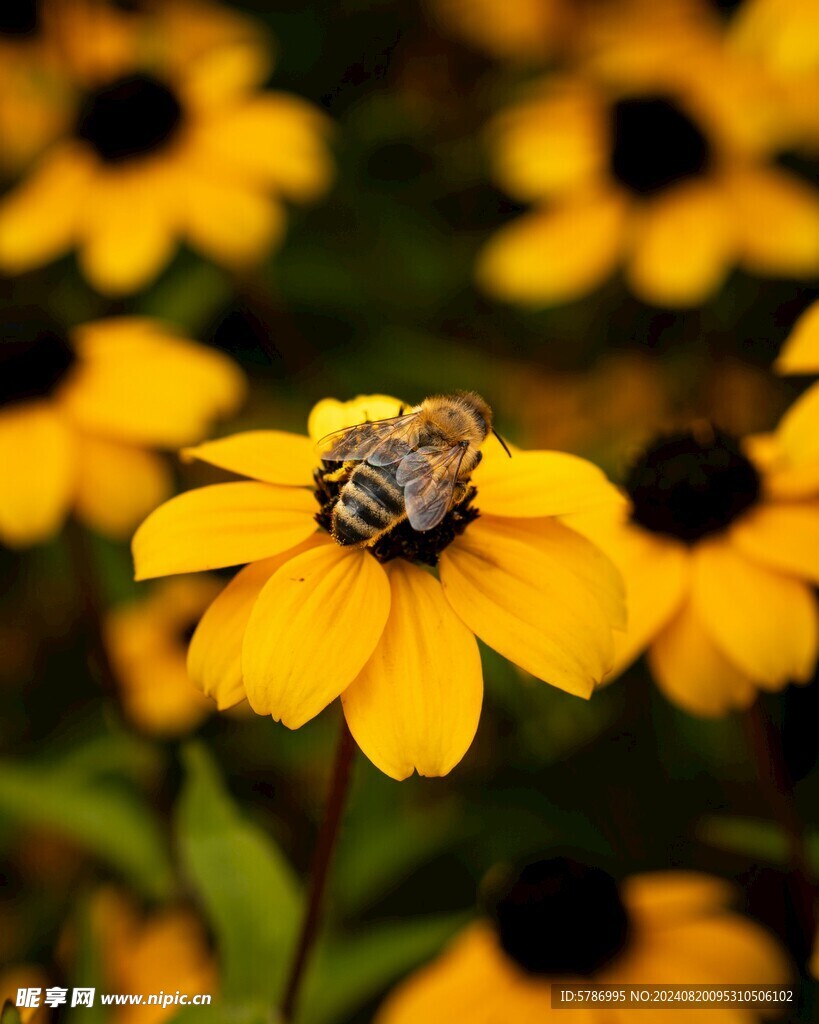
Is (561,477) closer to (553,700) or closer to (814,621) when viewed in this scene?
(814,621)

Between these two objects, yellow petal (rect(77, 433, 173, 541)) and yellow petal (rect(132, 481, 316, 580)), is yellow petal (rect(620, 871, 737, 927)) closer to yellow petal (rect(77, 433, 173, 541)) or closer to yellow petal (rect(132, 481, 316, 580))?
yellow petal (rect(132, 481, 316, 580))

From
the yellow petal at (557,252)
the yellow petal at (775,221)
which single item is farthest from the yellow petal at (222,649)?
the yellow petal at (775,221)

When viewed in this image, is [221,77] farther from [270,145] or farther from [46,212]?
[46,212]

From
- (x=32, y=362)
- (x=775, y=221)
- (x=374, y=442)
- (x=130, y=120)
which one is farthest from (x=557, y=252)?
(x=374, y=442)

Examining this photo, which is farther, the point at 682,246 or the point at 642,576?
the point at 682,246

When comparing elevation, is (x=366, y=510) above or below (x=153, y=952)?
above

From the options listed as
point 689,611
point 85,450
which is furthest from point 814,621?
point 85,450

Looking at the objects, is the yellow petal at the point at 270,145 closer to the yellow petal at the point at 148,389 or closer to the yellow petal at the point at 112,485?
the yellow petal at the point at 148,389
